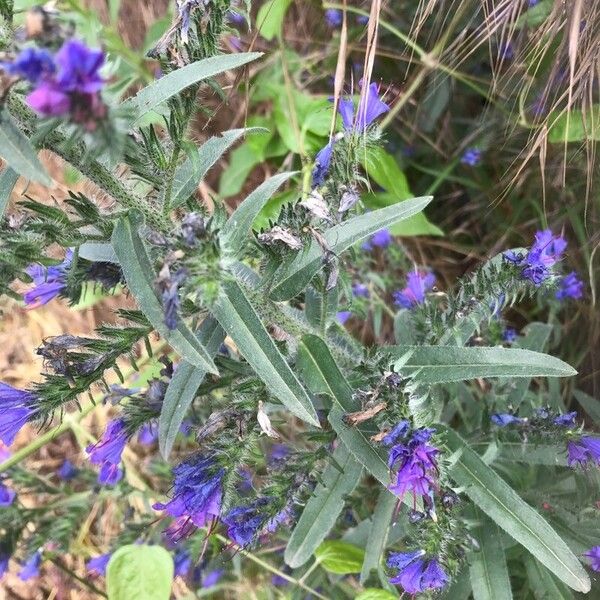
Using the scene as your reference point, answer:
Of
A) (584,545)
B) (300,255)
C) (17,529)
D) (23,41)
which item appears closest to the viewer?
(23,41)

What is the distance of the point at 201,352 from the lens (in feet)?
3.36

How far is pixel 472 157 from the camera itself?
2270mm

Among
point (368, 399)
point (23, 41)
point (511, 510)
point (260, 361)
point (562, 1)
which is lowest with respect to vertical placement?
point (511, 510)

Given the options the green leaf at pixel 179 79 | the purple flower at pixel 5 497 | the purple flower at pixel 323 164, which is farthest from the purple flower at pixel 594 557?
the purple flower at pixel 5 497

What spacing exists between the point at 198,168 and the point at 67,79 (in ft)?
1.58

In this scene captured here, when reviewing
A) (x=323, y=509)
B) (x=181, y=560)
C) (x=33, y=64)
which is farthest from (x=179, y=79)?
(x=181, y=560)

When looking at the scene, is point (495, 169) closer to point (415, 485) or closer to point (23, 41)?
point (415, 485)

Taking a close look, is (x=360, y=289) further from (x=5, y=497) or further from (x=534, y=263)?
(x=5, y=497)

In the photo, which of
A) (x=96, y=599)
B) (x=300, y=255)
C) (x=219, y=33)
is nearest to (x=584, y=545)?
(x=300, y=255)

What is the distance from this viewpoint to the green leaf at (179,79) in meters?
1.06

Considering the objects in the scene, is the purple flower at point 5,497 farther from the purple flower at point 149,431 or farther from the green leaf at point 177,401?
the green leaf at point 177,401

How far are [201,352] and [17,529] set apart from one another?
1.15 meters

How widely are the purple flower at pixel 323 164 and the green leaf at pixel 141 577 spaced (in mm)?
852

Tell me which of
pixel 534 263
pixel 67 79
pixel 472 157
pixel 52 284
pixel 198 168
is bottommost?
pixel 472 157
